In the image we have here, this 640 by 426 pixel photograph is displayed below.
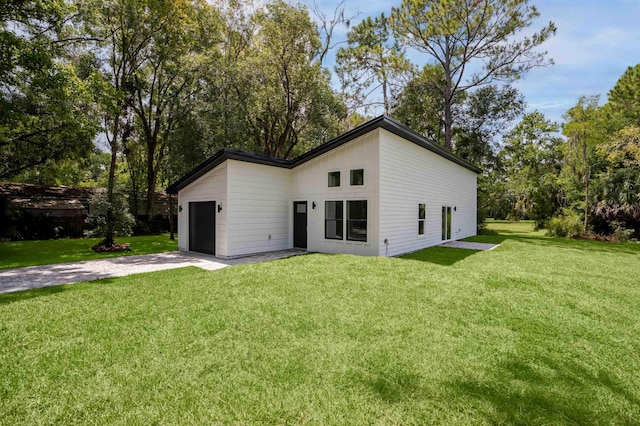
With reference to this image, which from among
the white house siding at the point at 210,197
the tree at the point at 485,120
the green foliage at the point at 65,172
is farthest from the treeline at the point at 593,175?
the green foliage at the point at 65,172

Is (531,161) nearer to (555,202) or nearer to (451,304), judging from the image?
(555,202)

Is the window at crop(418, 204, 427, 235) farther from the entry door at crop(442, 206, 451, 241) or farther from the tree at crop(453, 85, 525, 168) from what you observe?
the tree at crop(453, 85, 525, 168)

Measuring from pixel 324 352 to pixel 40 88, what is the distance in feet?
34.9

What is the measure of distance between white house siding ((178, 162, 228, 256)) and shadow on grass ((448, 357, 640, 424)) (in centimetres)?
752

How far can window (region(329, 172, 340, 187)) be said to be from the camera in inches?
371

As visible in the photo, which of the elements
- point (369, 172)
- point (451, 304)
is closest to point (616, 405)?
point (451, 304)

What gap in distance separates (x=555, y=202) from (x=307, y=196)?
2052 centimetres

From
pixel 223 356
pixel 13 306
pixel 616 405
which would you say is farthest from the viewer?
pixel 13 306

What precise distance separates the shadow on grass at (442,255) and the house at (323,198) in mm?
573

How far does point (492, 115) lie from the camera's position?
20281 millimetres

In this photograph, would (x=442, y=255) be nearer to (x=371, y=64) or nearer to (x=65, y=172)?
(x=371, y=64)

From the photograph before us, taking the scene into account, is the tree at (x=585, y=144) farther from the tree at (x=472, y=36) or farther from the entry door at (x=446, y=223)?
the entry door at (x=446, y=223)

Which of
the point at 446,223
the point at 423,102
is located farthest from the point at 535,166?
the point at 446,223

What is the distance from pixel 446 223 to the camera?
12844mm
